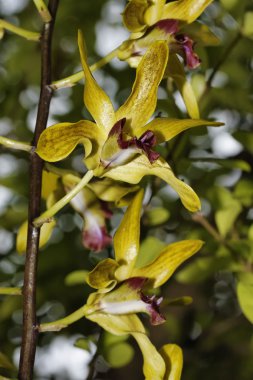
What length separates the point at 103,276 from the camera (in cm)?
129

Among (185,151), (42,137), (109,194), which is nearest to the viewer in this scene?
(42,137)

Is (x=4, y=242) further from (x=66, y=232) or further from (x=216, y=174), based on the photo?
(x=216, y=174)

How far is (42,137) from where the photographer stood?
45.1 inches

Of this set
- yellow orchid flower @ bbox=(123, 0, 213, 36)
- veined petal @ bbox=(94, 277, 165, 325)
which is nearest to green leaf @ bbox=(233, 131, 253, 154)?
yellow orchid flower @ bbox=(123, 0, 213, 36)

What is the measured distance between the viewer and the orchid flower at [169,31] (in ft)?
4.34

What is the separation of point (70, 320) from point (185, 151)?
710 millimetres

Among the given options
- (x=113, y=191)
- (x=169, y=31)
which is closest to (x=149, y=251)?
(x=113, y=191)

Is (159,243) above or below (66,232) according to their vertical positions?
above

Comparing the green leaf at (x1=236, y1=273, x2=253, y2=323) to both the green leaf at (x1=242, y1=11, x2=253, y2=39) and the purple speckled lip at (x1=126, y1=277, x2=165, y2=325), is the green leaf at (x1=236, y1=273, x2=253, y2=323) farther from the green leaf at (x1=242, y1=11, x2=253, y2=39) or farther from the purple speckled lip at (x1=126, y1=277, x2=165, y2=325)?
the green leaf at (x1=242, y1=11, x2=253, y2=39)

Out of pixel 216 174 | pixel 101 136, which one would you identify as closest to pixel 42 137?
pixel 101 136

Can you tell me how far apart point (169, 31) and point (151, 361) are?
0.61 meters

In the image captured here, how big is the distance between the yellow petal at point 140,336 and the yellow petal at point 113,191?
22 centimetres

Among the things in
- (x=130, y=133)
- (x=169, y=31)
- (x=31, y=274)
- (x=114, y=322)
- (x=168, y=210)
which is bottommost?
(x=168, y=210)

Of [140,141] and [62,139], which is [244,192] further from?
[62,139]
